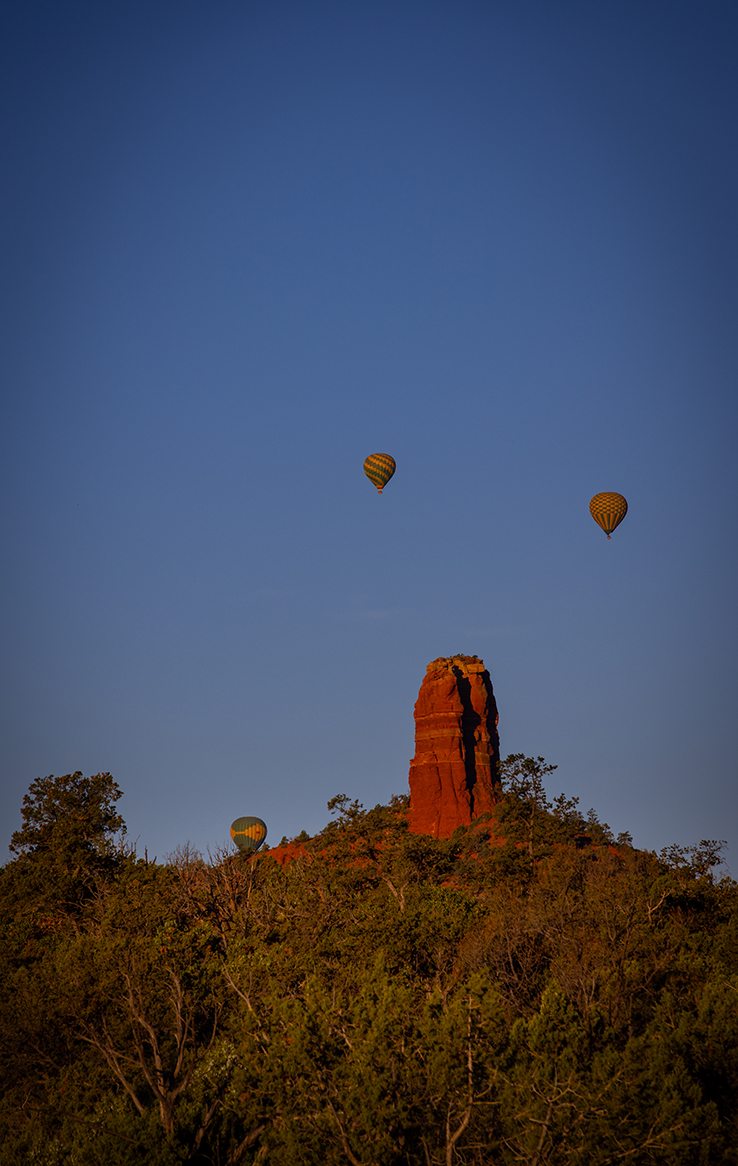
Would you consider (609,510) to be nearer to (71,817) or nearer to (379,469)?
(379,469)

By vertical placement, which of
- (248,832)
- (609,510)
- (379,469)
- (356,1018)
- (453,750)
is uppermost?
(379,469)

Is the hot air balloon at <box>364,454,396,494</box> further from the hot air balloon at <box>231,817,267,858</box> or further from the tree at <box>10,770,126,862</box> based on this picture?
the hot air balloon at <box>231,817,267,858</box>

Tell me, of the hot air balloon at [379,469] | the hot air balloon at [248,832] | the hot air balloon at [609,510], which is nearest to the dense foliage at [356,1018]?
the hot air balloon at [609,510]

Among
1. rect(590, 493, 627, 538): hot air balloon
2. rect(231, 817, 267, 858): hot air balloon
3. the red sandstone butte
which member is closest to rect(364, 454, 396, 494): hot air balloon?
rect(590, 493, 627, 538): hot air balloon

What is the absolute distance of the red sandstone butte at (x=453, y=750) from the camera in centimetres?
9756

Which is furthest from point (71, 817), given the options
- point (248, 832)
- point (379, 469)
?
point (248, 832)

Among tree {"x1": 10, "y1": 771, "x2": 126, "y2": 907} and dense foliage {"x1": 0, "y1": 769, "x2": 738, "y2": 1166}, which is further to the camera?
tree {"x1": 10, "y1": 771, "x2": 126, "y2": 907}

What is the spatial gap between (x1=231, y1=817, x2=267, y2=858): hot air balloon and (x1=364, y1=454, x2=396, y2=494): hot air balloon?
176 ft

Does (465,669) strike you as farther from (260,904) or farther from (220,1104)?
(220,1104)

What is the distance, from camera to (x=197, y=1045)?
97.4 feet

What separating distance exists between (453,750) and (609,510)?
41.6 metres

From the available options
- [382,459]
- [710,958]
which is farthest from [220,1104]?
[382,459]

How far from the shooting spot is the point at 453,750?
332 feet

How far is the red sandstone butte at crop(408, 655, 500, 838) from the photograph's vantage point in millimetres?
97562
